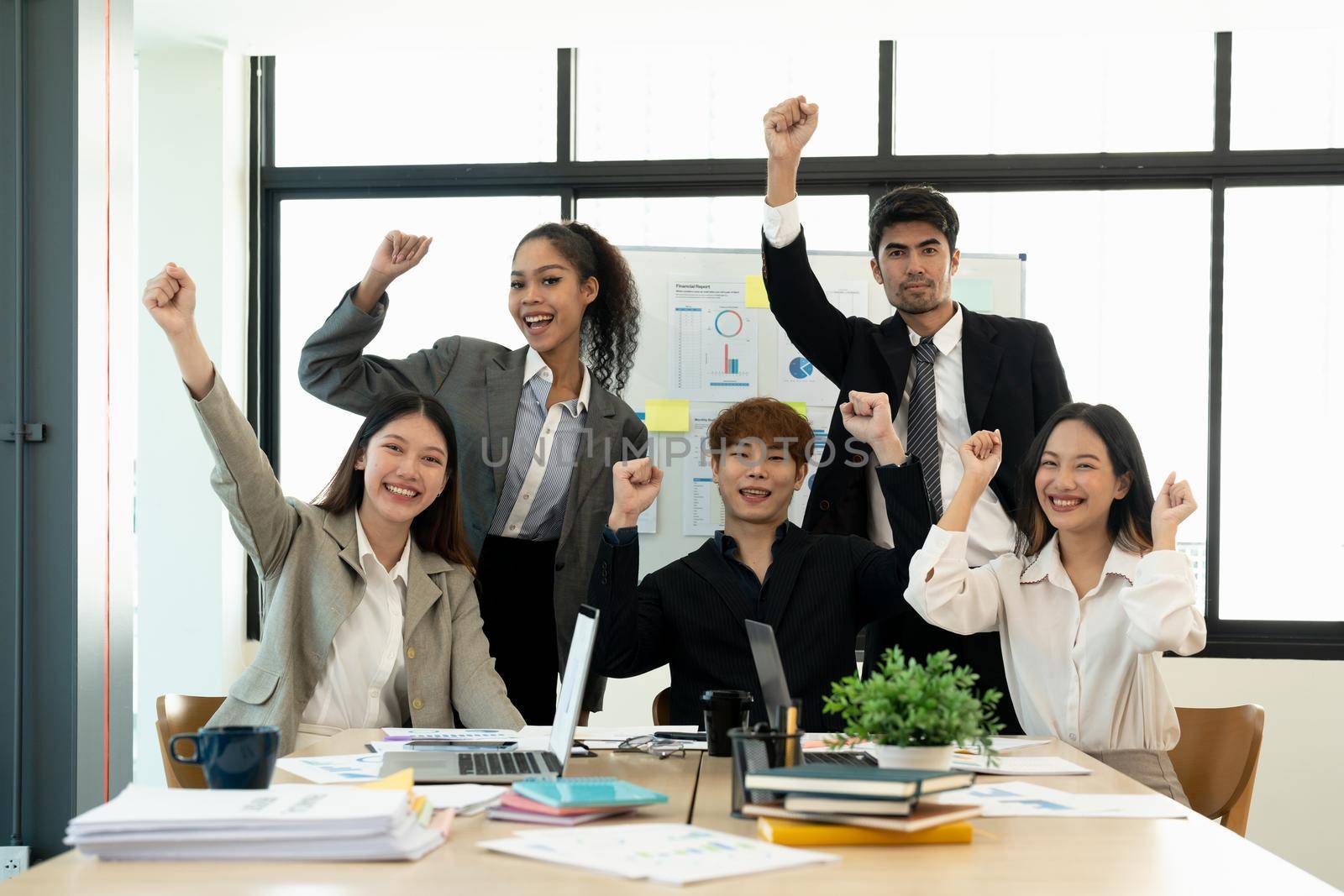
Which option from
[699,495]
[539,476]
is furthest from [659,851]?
[699,495]

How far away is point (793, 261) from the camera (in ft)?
9.82

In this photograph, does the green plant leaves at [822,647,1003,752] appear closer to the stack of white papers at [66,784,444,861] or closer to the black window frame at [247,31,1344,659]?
the stack of white papers at [66,784,444,861]

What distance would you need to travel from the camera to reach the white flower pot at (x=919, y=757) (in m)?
1.55

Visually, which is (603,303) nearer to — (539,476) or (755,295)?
(539,476)

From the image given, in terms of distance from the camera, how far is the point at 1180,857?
1313 millimetres

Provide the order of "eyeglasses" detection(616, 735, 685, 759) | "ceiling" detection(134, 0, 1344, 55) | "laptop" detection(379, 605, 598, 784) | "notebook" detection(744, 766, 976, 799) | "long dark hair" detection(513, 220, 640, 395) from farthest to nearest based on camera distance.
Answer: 1. "ceiling" detection(134, 0, 1344, 55)
2. "long dark hair" detection(513, 220, 640, 395)
3. "eyeglasses" detection(616, 735, 685, 759)
4. "laptop" detection(379, 605, 598, 784)
5. "notebook" detection(744, 766, 976, 799)

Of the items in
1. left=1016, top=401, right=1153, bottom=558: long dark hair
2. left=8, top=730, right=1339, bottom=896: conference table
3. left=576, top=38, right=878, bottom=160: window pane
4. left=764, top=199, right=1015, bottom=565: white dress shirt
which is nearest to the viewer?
left=8, top=730, right=1339, bottom=896: conference table

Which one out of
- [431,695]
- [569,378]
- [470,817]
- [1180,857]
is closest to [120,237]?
[569,378]

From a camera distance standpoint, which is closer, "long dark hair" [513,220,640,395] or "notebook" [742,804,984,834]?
"notebook" [742,804,984,834]

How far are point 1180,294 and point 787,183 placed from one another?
6.99ft

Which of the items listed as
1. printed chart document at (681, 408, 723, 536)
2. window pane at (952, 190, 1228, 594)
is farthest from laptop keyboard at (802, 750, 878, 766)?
window pane at (952, 190, 1228, 594)

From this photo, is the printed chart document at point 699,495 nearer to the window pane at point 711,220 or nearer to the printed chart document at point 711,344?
the printed chart document at point 711,344

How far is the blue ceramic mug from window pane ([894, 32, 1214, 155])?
3602mm

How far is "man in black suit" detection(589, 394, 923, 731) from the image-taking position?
8.07 feet
